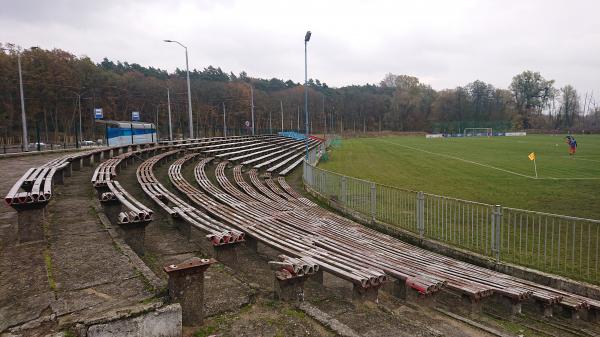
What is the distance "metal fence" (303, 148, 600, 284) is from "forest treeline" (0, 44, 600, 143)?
37136 mm

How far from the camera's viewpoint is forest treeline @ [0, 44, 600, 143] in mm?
65250

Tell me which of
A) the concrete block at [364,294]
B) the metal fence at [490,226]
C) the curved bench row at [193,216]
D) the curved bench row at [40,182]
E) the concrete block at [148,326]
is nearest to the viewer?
the concrete block at [148,326]

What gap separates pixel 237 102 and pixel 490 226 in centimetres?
9489

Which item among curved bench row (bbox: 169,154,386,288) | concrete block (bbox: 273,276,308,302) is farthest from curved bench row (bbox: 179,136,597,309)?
concrete block (bbox: 273,276,308,302)

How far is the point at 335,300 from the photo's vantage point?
544cm

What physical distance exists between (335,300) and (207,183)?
884 cm

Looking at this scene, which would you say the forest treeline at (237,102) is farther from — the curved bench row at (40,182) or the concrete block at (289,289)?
Answer: the concrete block at (289,289)

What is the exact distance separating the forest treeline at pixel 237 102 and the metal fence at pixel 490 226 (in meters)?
37.1

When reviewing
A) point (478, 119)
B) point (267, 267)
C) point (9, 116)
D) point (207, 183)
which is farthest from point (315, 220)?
point (478, 119)

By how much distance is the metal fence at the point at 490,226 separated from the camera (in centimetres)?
787

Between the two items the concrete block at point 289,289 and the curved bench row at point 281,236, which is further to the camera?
the curved bench row at point 281,236

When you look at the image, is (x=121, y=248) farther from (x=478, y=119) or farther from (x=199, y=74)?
(x=478, y=119)

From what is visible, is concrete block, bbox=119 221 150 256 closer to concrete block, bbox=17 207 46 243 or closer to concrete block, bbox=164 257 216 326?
concrete block, bbox=17 207 46 243

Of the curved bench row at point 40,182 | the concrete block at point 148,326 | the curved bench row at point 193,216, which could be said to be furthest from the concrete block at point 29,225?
the concrete block at point 148,326
